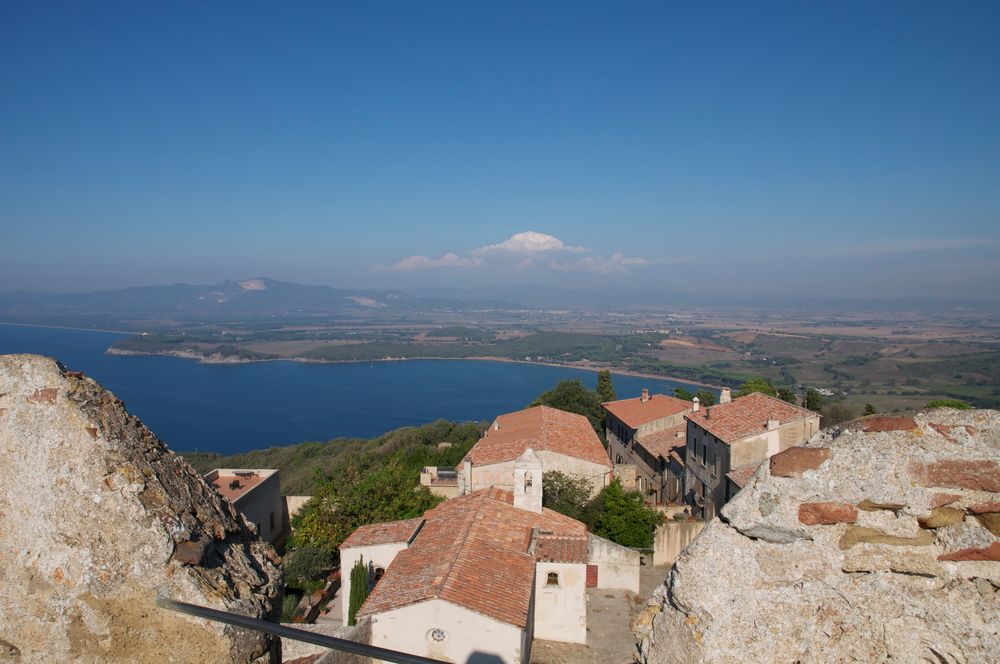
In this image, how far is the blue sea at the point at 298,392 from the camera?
8306cm

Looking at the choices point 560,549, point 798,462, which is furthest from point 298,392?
point 798,462

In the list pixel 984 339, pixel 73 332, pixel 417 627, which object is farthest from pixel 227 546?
pixel 73 332

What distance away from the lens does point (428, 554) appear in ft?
47.3

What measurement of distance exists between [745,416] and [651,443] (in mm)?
8080

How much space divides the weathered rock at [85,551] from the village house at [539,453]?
18370 mm

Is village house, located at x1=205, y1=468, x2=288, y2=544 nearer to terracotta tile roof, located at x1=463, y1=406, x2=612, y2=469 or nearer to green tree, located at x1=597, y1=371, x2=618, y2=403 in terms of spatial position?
terracotta tile roof, located at x1=463, y1=406, x2=612, y2=469

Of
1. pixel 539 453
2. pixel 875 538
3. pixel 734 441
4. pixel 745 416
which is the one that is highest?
pixel 875 538

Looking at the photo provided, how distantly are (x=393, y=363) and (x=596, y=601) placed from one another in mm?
137560

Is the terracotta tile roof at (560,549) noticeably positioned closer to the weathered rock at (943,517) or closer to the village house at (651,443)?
the village house at (651,443)

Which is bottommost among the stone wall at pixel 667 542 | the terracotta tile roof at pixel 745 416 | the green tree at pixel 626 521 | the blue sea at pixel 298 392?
the blue sea at pixel 298 392

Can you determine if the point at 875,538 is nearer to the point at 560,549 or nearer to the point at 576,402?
the point at 560,549

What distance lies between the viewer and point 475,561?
44.8ft

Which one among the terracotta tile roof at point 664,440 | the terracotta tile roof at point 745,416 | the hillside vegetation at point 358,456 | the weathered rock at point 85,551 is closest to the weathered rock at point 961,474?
the weathered rock at point 85,551

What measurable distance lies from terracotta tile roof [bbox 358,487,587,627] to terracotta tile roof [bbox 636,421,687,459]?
14.0 m
